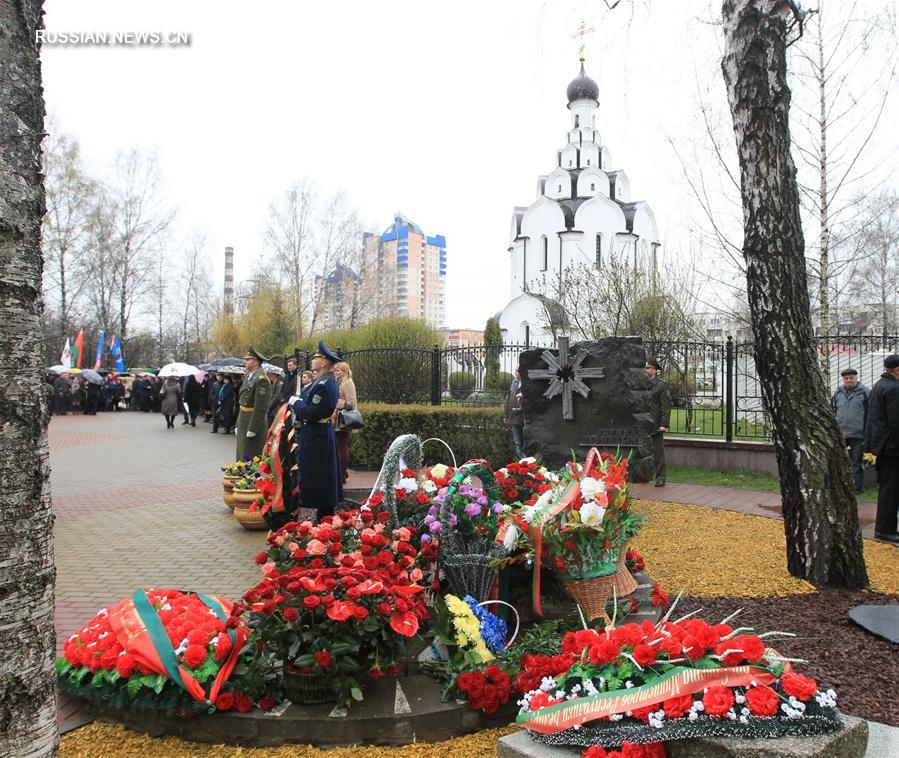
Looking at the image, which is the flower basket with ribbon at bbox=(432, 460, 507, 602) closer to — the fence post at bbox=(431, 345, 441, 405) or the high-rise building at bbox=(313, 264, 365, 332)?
the fence post at bbox=(431, 345, 441, 405)

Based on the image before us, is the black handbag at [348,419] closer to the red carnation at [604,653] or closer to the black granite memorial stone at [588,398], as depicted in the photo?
the black granite memorial stone at [588,398]

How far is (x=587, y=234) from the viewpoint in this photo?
4944 centimetres

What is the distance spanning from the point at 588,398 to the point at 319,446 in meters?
4.33

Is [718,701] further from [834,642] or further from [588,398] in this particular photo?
[588,398]

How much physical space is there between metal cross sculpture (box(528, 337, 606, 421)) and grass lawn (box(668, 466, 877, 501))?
8.92 feet

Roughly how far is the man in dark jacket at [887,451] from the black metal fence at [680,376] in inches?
185

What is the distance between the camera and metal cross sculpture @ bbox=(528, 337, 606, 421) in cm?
944

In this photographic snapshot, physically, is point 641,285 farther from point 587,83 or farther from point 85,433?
point 587,83

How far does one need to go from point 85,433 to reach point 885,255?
33.8 meters

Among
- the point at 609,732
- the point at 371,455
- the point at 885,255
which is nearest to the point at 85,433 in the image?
the point at 371,455

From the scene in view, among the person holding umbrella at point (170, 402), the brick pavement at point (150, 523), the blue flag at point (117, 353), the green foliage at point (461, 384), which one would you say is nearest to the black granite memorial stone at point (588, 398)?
the brick pavement at point (150, 523)

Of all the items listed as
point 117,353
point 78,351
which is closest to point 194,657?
point 78,351

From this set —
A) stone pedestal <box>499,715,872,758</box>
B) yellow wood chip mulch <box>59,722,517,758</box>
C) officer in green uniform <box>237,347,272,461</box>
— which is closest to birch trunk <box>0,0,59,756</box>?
yellow wood chip mulch <box>59,722,517,758</box>

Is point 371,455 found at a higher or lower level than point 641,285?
lower
